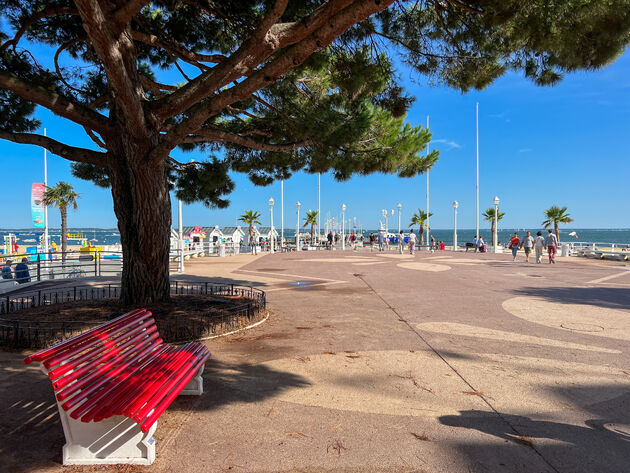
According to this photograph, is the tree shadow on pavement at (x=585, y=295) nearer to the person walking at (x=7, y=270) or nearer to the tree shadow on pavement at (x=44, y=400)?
the tree shadow on pavement at (x=44, y=400)

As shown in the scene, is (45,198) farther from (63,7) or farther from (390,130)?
(390,130)

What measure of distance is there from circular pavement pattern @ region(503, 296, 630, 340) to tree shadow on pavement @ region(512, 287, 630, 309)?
0.46 meters

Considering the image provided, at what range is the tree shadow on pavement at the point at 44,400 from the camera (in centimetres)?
282

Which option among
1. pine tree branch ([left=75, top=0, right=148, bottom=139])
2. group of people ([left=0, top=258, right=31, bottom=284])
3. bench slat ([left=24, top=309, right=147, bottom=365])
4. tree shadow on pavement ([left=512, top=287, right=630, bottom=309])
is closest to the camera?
bench slat ([left=24, top=309, right=147, bottom=365])

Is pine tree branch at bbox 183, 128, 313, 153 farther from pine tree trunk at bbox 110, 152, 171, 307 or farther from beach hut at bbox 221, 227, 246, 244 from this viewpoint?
beach hut at bbox 221, 227, 246, 244

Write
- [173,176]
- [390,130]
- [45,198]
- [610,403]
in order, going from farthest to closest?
[45,198] < [173,176] < [390,130] < [610,403]

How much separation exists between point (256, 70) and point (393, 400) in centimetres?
522

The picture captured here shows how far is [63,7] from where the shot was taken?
695 cm

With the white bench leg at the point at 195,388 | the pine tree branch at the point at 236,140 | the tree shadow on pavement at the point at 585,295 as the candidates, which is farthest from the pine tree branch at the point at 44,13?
the tree shadow on pavement at the point at 585,295

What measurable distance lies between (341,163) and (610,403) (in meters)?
6.41

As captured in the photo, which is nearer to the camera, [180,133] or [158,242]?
[180,133]

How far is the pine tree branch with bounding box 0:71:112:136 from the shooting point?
5.60m

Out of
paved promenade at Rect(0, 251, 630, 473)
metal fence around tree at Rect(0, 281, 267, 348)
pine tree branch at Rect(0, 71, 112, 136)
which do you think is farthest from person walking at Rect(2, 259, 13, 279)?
paved promenade at Rect(0, 251, 630, 473)

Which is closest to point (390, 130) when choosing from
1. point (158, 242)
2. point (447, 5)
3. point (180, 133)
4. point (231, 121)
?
point (447, 5)
